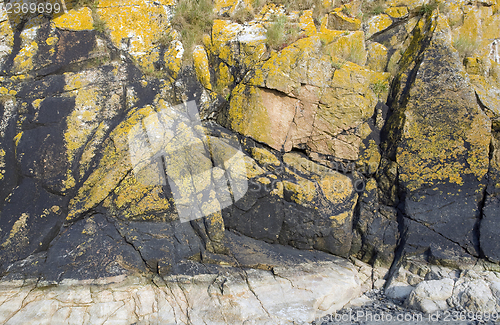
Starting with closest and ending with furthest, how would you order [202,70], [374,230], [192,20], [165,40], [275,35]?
[374,230]
[275,35]
[202,70]
[165,40]
[192,20]

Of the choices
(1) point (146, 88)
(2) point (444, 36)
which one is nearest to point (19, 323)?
(1) point (146, 88)

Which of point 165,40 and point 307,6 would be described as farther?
point 307,6

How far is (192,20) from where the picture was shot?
24.5 feet

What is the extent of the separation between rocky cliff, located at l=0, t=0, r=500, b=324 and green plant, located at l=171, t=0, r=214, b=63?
5.4 inches

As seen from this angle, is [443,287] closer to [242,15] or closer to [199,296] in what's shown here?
[199,296]

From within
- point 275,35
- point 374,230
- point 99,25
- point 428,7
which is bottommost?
point 374,230

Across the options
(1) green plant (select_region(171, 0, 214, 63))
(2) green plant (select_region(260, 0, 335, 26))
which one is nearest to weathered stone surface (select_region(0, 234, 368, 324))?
(1) green plant (select_region(171, 0, 214, 63))

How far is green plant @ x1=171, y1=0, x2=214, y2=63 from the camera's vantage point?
7285 millimetres

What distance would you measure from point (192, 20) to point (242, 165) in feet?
12.9

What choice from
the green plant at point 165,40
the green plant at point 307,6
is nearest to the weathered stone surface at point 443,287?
the green plant at point 307,6

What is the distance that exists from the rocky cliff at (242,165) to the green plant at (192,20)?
137 mm

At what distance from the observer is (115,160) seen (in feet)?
20.0

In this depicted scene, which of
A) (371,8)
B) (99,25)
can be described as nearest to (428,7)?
(371,8)

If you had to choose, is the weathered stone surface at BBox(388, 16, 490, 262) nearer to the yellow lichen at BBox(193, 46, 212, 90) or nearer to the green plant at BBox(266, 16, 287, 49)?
the green plant at BBox(266, 16, 287, 49)
